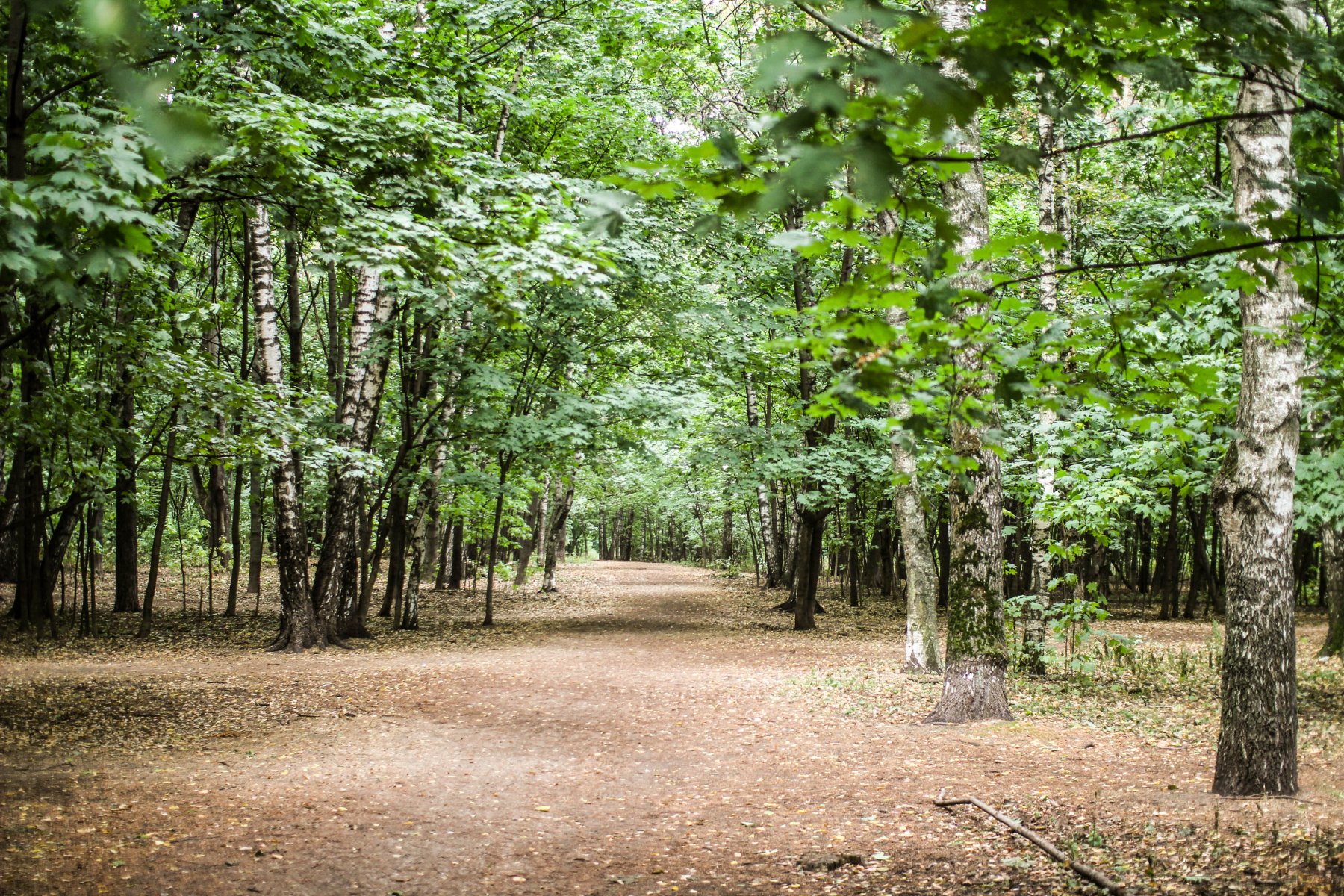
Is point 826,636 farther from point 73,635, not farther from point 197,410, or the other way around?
point 73,635

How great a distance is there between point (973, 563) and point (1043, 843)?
3358 mm

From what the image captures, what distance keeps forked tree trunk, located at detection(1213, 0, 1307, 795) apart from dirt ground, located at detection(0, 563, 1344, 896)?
0.36 m

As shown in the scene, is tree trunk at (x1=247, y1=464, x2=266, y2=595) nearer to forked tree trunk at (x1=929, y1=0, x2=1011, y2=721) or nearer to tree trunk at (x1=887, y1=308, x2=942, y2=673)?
tree trunk at (x1=887, y1=308, x2=942, y2=673)

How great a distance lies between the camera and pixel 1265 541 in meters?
5.20

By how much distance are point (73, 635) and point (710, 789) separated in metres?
12.3

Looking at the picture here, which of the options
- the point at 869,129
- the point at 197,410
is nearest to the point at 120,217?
the point at 869,129

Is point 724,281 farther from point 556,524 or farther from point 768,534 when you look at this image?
point 768,534

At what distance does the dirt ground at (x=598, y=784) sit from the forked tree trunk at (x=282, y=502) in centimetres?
88

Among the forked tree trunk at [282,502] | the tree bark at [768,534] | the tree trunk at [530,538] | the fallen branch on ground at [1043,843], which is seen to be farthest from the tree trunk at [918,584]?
the tree trunk at [530,538]

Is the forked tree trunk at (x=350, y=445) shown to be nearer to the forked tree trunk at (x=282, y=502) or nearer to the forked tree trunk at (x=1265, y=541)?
the forked tree trunk at (x=282, y=502)

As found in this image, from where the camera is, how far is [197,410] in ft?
28.3

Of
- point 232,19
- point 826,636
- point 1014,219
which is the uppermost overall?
point 1014,219

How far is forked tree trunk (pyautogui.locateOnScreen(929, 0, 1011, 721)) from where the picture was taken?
7.70 metres

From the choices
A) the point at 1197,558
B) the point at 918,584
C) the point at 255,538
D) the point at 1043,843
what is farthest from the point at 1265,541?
the point at 255,538
